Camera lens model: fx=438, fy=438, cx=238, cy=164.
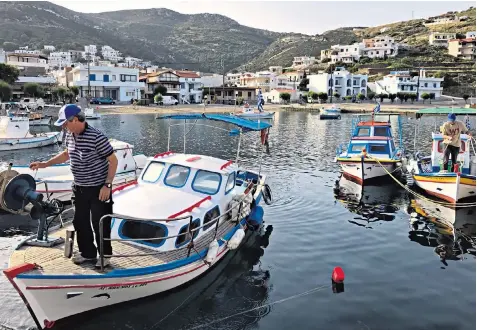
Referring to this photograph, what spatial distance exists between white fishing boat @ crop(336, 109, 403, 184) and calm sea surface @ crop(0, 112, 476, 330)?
1436 mm

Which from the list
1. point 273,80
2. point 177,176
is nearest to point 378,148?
point 177,176

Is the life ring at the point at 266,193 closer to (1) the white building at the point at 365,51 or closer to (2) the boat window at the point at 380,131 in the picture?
(2) the boat window at the point at 380,131

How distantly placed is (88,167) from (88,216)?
113cm

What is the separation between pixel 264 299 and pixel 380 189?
14.1 metres

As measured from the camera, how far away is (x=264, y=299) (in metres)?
10.5

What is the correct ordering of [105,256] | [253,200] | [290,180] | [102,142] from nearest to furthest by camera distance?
[102,142]
[105,256]
[253,200]
[290,180]

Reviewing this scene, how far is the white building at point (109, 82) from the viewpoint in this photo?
92.4 m

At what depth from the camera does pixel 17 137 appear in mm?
36906

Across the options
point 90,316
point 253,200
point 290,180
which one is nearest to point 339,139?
point 290,180

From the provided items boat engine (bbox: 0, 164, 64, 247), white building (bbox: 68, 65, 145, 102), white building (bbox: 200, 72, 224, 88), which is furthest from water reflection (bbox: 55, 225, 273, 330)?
white building (bbox: 200, 72, 224, 88)

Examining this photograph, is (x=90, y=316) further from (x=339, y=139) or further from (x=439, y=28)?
(x=439, y=28)

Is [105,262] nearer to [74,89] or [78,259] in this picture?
[78,259]

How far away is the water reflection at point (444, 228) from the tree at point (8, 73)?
80.1 metres

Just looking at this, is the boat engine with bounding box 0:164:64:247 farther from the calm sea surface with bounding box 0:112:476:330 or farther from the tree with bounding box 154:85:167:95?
the tree with bounding box 154:85:167:95
